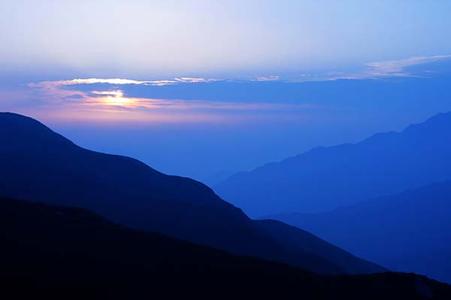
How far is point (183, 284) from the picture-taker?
48.2 m

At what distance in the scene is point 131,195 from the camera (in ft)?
397

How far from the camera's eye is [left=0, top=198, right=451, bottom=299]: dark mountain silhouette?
4441 cm

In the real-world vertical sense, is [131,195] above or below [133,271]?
below

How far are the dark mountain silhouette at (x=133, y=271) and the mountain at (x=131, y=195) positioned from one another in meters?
40.0

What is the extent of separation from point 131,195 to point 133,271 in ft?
239

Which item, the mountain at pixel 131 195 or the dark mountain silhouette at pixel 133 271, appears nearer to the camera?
the dark mountain silhouette at pixel 133 271

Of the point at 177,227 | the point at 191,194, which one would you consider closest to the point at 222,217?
the point at 177,227

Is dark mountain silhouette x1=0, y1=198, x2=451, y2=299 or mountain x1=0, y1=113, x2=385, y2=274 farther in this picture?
mountain x1=0, y1=113, x2=385, y2=274

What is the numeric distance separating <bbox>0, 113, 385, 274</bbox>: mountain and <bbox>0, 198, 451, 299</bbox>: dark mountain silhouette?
4003 centimetres

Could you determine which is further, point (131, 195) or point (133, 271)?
point (131, 195)

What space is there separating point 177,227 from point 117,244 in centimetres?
5065

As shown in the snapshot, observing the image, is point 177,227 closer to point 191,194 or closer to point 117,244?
point 191,194

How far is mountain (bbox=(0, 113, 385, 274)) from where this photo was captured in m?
105

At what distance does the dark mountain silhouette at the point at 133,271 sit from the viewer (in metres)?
44.4
